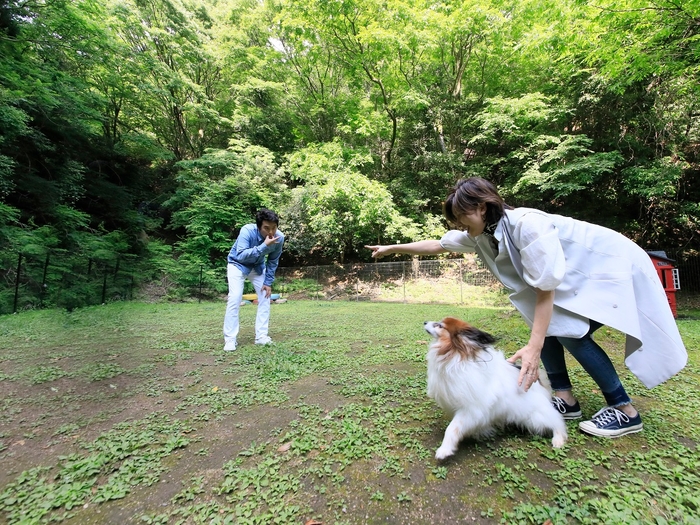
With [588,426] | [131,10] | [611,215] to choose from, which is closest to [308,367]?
[588,426]

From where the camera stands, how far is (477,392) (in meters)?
1.73

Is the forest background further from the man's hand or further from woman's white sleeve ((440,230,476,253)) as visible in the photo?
the man's hand

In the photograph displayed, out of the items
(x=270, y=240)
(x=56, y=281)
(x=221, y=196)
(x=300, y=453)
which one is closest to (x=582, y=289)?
(x=300, y=453)

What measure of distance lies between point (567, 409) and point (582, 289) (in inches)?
37.2

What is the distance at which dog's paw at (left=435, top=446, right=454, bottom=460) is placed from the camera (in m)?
1.72

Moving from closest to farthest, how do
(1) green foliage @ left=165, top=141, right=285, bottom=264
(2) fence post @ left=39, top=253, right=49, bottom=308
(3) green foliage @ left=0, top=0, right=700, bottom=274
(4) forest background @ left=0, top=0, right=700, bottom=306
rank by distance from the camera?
(2) fence post @ left=39, top=253, right=49, bottom=308
(4) forest background @ left=0, top=0, right=700, bottom=306
(3) green foliage @ left=0, top=0, right=700, bottom=274
(1) green foliage @ left=165, top=141, right=285, bottom=264

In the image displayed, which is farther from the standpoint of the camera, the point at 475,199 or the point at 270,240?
the point at 270,240

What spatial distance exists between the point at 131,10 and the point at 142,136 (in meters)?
5.30

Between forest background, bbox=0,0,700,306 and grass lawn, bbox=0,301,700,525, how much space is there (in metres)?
7.05

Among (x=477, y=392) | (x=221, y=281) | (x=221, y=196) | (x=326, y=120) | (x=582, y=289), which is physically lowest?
(x=221, y=281)

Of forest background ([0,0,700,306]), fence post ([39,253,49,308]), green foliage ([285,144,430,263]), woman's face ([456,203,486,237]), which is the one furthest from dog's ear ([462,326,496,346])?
green foliage ([285,144,430,263])

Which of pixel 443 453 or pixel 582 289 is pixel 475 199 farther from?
pixel 443 453

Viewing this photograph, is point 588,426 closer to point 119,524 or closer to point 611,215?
point 119,524

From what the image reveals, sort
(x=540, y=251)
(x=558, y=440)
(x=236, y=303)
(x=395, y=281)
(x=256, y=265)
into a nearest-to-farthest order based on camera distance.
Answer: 1. (x=540, y=251)
2. (x=558, y=440)
3. (x=236, y=303)
4. (x=256, y=265)
5. (x=395, y=281)
